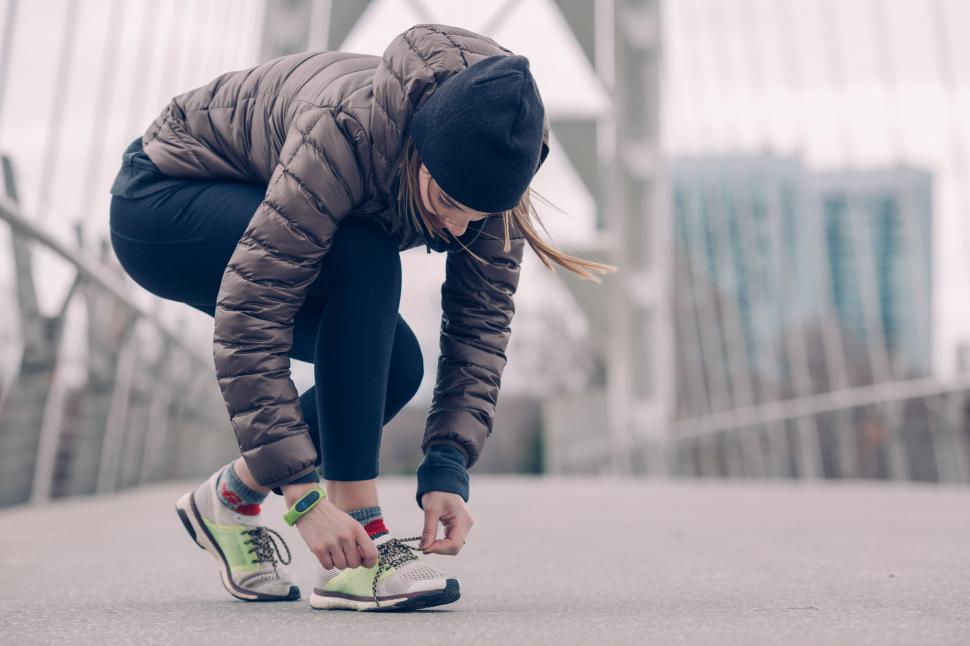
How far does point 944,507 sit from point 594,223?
448 inches

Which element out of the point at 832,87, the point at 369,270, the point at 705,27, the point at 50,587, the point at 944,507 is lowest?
the point at 944,507

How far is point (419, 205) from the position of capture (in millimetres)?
1674

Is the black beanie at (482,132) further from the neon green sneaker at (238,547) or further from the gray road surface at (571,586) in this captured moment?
the neon green sneaker at (238,547)

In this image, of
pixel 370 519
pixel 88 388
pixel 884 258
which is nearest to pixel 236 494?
pixel 370 519

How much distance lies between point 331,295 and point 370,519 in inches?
11.8

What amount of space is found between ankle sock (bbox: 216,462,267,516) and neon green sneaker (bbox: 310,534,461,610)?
0.24 metres

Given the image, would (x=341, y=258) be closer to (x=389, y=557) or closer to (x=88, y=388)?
(x=389, y=557)

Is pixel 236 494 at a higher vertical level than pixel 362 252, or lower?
lower

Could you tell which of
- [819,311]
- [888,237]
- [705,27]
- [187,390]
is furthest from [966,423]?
[705,27]

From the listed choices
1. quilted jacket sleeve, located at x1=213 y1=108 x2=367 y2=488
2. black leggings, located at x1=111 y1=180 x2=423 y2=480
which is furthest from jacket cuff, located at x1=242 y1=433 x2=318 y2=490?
black leggings, located at x1=111 y1=180 x2=423 y2=480

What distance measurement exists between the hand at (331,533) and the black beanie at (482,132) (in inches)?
16.0

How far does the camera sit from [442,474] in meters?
1.78

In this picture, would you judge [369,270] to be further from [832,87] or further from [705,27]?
[705,27]

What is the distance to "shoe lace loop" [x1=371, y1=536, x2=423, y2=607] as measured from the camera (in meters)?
1.74
